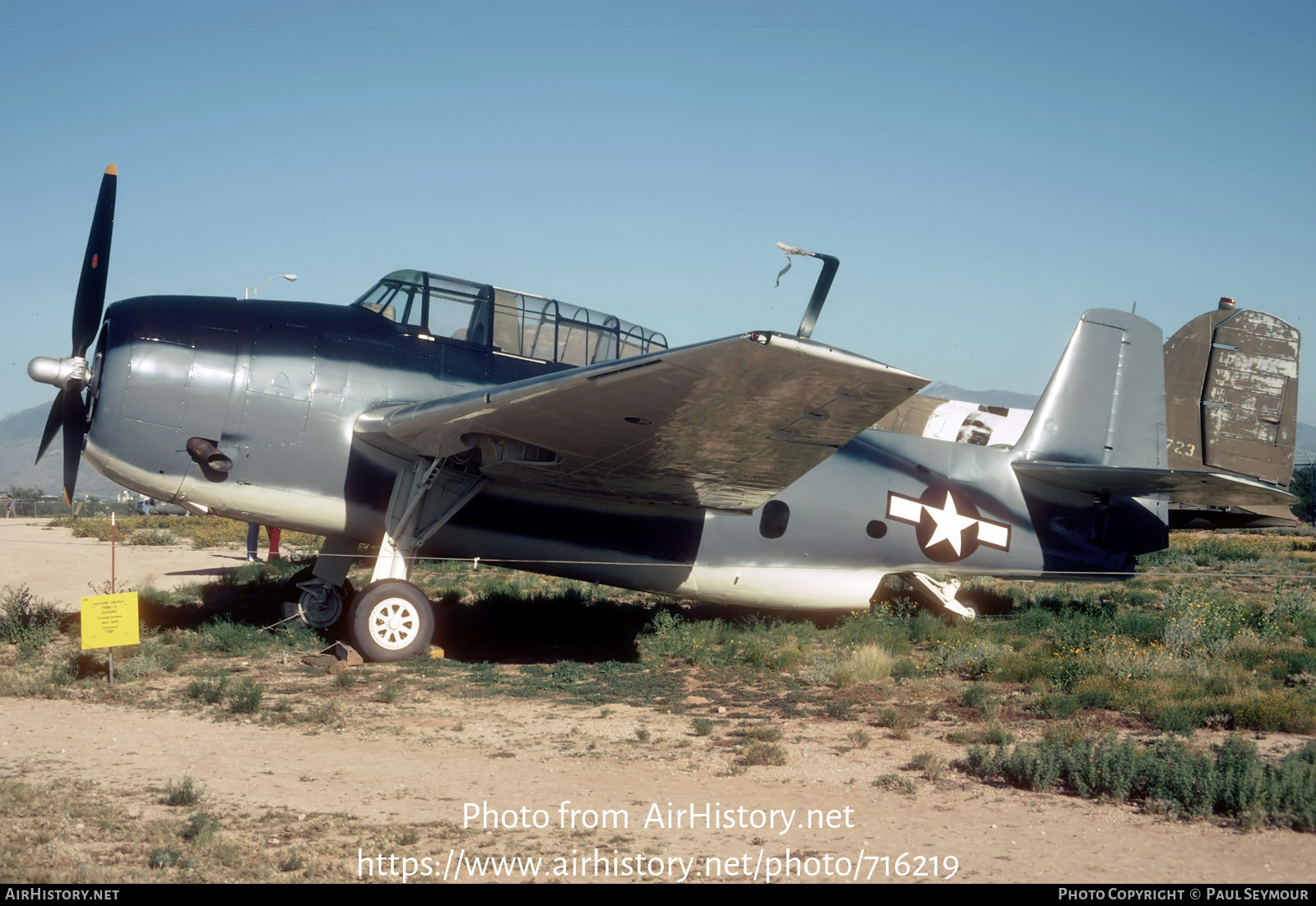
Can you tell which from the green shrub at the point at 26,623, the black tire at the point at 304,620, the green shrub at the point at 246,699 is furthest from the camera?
the black tire at the point at 304,620

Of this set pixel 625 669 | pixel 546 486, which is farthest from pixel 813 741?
pixel 546 486

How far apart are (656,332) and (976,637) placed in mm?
5188

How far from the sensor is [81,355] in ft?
31.7

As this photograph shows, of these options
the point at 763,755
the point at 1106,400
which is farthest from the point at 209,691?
the point at 1106,400

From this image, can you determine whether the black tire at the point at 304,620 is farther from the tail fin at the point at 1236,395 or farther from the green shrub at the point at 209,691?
the tail fin at the point at 1236,395

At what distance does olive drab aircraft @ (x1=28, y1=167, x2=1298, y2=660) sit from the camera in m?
7.96

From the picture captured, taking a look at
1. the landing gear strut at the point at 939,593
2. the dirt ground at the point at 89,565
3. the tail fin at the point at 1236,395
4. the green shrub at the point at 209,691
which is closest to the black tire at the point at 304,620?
the green shrub at the point at 209,691

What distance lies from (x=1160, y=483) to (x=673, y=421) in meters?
6.07

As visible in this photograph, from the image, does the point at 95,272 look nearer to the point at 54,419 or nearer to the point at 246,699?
the point at 54,419

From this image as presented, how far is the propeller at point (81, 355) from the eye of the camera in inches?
367

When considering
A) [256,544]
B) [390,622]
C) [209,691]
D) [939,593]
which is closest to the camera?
[209,691]

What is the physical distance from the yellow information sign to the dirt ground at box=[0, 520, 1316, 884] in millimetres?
559

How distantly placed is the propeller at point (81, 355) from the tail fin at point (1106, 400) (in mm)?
10828

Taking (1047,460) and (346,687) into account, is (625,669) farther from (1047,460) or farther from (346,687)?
(1047,460)
